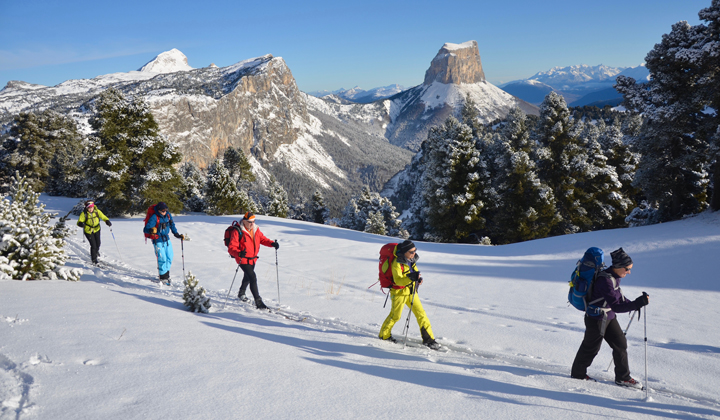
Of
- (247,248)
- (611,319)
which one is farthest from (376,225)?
(611,319)

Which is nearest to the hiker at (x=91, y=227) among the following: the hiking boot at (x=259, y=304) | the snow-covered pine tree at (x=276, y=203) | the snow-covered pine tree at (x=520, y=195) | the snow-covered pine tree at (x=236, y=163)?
the hiking boot at (x=259, y=304)

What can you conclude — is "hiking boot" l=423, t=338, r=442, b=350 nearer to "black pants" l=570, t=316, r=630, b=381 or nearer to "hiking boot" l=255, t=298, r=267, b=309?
"black pants" l=570, t=316, r=630, b=381

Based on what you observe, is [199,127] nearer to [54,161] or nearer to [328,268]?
[54,161]

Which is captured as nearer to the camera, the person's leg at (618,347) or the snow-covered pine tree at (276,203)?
the person's leg at (618,347)

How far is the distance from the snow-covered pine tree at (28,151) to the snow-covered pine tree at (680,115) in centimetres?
4941

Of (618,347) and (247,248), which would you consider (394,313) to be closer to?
(618,347)

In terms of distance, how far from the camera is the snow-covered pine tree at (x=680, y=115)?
13.7 m

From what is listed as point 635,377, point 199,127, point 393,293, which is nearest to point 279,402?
point 393,293

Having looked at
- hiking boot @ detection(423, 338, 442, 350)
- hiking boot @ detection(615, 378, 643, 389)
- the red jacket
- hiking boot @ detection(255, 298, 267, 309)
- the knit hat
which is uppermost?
the knit hat

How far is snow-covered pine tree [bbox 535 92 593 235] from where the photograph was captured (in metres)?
22.0

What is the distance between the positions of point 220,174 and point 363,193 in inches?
706

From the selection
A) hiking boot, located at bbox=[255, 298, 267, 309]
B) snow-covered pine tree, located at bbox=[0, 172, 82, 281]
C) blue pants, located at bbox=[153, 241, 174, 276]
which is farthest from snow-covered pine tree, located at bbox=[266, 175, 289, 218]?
hiking boot, located at bbox=[255, 298, 267, 309]

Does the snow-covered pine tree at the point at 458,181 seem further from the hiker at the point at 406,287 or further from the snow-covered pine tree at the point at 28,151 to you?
the snow-covered pine tree at the point at 28,151

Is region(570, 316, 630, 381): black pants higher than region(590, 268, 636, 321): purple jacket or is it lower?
lower
